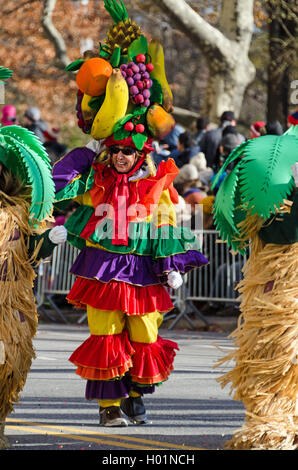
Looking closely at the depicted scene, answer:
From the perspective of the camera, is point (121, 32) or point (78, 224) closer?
point (78, 224)

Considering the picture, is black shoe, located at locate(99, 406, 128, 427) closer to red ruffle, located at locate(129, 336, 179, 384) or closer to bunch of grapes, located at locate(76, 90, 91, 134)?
red ruffle, located at locate(129, 336, 179, 384)

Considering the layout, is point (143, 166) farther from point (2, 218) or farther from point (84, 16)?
point (84, 16)

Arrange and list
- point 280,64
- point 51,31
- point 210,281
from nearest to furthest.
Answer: point 210,281, point 51,31, point 280,64

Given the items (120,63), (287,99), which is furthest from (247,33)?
(120,63)

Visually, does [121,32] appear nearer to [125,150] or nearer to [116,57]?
[116,57]

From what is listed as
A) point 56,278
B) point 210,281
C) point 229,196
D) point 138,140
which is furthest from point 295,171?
point 56,278

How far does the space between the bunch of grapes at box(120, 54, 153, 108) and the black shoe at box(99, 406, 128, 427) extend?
75.8 inches

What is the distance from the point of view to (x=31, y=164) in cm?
506

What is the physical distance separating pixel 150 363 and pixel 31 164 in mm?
1487

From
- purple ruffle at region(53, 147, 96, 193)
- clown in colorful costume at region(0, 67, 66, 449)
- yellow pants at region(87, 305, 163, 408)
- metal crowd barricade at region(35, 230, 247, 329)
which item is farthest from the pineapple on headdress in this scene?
metal crowd barricade at region(35, 230, 247, 329)

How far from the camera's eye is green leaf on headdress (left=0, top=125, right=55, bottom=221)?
5.07m

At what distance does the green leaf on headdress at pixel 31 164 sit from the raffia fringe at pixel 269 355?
1222mm

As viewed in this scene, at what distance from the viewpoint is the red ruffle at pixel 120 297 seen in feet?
18.2

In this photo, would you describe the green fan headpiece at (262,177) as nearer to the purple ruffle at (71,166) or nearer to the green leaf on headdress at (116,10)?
the purple ruffle at (71,166)
